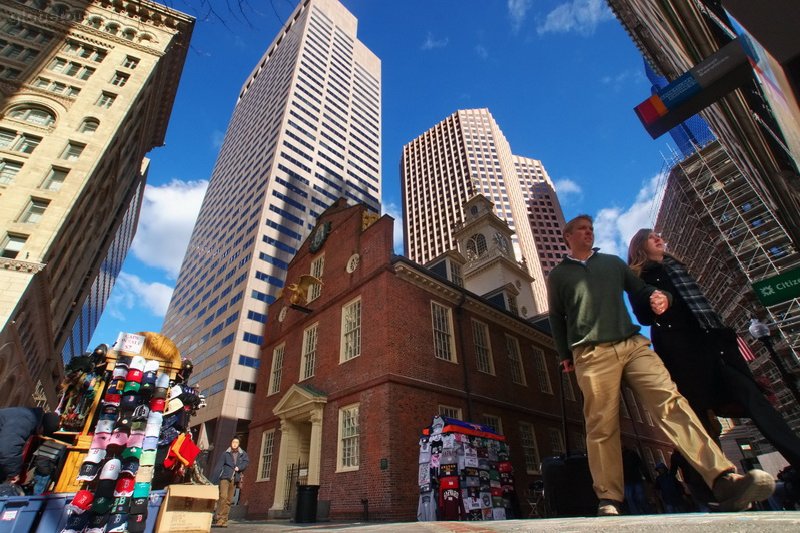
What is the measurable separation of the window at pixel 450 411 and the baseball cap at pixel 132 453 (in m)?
11.2

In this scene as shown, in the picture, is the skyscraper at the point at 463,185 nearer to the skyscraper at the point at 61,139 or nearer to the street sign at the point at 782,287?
the skyscraper at the point at 61,139

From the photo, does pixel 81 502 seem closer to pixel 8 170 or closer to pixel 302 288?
pixel 302 288

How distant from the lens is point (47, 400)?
117 feet

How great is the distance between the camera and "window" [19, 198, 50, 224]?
2364 cm

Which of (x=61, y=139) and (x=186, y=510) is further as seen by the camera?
(x=61, y=139)

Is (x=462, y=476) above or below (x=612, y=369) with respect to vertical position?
below

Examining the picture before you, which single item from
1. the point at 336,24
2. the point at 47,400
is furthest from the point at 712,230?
the point at 336,24

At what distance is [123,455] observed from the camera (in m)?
4.30

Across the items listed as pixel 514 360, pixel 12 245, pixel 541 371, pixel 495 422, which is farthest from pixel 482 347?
pixel 12 245

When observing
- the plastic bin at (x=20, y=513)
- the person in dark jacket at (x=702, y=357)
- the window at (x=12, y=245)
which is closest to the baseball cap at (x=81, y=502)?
the plastic bin at (x=20, y=513)

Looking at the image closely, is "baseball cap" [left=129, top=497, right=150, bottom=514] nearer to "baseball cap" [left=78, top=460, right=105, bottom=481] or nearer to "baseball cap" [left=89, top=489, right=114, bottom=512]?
"baseball cap" [left=89, top=489, right=114, bottom=512]

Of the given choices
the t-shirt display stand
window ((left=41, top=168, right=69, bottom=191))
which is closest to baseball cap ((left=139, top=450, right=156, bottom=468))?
the t-shirt display stand

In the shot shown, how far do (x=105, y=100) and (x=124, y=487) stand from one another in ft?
130

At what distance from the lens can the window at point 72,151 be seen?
27269 mm
